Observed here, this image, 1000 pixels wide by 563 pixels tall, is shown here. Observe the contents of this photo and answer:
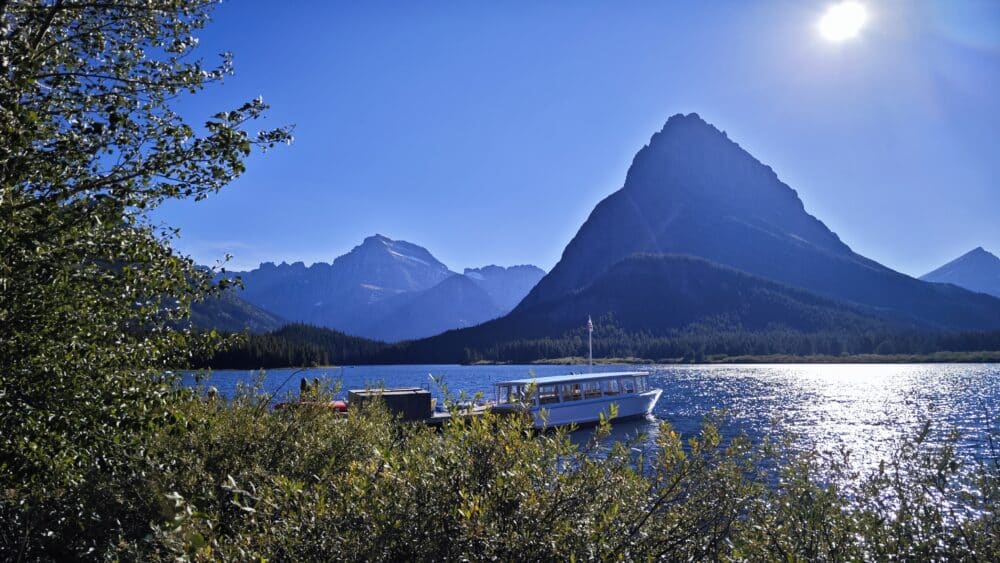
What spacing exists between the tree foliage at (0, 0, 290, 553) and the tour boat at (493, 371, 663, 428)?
130 ft

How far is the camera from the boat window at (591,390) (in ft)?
185

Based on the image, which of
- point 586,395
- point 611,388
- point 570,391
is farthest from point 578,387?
point 611,388

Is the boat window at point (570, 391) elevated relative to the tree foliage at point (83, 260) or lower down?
lower down

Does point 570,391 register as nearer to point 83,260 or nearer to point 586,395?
point 586,395

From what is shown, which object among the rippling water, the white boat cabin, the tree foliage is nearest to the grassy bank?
the tree foliage

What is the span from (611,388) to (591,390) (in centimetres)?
235

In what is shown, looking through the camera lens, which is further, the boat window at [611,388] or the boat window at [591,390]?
the boat window at [611,388]

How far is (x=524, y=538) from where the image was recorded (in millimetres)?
4223

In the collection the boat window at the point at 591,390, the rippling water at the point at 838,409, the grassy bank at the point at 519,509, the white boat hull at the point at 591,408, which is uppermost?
the grassy bank at the point at 519,509

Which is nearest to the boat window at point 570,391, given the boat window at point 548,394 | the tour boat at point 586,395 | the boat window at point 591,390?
the tour boat at point 586,395

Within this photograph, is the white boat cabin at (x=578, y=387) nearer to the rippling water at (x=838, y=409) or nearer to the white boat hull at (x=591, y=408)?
the white boat hull at (x=591, y=408)

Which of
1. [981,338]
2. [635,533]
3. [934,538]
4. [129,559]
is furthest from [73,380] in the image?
[981,338]

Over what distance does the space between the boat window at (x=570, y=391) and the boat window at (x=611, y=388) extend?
3.89m

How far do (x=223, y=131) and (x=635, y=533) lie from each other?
6691mm
